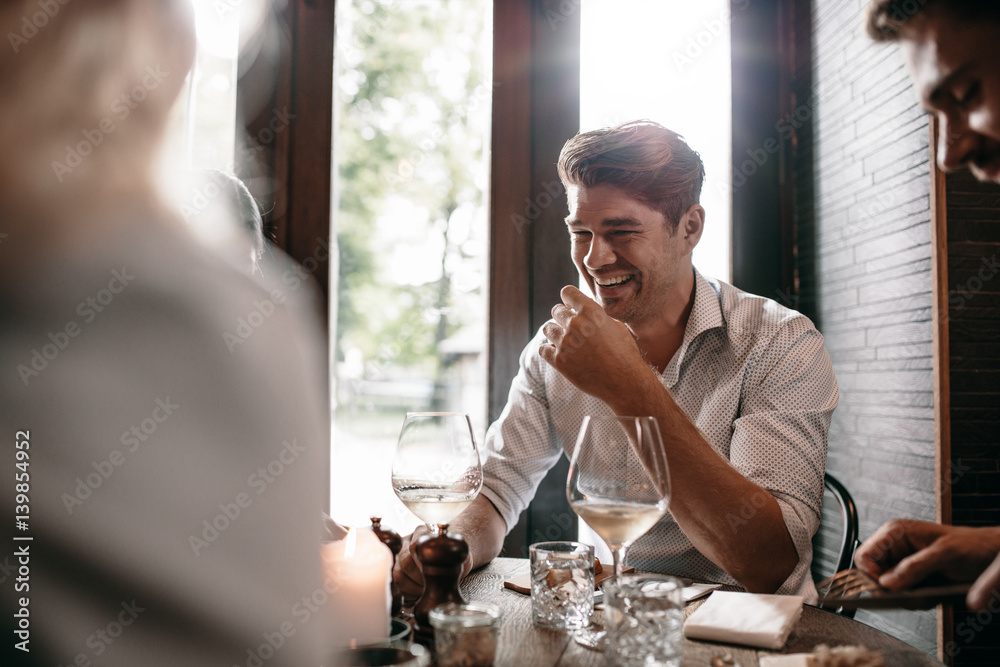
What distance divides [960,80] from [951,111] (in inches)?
2.4

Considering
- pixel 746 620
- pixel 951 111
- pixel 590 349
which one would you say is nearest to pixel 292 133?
pixel 590 349

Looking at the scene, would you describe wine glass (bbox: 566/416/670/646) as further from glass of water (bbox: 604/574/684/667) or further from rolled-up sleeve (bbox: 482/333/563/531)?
rolled-up sleeve (bbox: 482/333/563/531)

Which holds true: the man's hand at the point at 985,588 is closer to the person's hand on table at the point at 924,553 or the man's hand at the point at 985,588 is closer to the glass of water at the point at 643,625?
the person's hand on table at the point at 924,553

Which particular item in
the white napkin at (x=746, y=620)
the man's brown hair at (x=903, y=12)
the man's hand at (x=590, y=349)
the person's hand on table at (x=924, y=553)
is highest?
the man's brown hair at (x=903, y=12)

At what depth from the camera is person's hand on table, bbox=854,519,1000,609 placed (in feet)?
3.20

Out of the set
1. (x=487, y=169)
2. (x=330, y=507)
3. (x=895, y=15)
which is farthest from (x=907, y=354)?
(x=330, y=507)

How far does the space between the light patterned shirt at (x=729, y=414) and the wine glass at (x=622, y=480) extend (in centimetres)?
48

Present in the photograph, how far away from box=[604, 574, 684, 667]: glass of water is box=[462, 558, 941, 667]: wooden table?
0.07 meters

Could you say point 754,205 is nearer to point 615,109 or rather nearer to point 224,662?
point 615,109

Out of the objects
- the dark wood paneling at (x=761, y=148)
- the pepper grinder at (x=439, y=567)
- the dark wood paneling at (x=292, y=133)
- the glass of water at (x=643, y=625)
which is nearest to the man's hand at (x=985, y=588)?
the glass of water at (x=643, y=625)

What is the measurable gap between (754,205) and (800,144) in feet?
0.94

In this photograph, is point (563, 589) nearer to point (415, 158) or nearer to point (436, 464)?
point (436, 464)

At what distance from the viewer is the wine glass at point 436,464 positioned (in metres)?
1.19

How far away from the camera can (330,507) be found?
2523 millimetres
